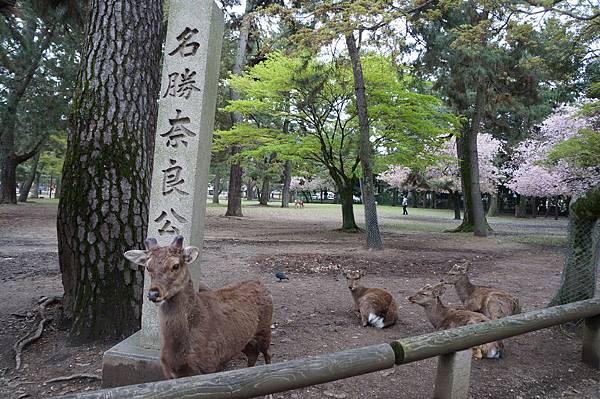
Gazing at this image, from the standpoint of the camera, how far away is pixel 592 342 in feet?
13.9

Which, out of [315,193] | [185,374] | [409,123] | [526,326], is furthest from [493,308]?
[315,193]

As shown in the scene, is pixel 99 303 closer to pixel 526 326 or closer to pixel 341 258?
pixel 526 326

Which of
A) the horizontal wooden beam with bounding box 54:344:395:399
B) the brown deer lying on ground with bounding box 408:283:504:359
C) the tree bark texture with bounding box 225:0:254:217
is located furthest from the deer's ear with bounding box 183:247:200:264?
the tree bark texture with bounding box 225:0:254:217

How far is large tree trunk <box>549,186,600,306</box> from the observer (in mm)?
5016

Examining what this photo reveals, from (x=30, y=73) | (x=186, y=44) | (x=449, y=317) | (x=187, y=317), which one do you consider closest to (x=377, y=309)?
(x=449, y=317)

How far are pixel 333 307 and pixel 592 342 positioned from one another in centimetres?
313

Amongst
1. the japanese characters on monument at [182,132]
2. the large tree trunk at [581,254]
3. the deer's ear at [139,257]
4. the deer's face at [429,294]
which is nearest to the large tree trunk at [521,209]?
the large tree trunk at [581,254]

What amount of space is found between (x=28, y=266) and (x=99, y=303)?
4.89m

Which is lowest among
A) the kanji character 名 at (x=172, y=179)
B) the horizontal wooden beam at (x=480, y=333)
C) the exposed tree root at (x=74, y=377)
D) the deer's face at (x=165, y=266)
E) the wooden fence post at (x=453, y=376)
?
the exposed tree root at (x=74, y=377)

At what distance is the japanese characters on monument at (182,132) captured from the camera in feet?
11.6

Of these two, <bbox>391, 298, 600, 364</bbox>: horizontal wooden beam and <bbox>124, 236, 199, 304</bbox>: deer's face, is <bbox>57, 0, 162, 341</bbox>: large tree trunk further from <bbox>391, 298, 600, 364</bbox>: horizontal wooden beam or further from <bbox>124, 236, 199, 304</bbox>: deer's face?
<bbox>391, 298, 600, 364</bbox>: horizontal wooden beam

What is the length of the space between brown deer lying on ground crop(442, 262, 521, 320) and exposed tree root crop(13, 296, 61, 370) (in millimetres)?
4876

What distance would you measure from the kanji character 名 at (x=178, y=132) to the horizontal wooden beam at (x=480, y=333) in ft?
7.72

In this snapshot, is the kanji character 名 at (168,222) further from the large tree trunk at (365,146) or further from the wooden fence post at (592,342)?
the large tree trunk at (365,146)
